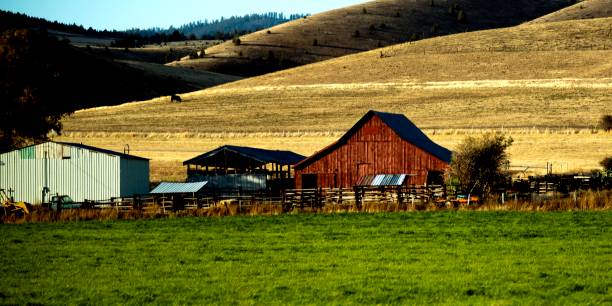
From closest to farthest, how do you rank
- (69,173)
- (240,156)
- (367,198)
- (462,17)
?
(367,198) < (69,173) < (240,156) < (462,17)

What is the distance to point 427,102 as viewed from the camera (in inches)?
3637

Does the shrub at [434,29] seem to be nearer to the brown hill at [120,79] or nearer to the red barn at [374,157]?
the brown hill at [120,79]

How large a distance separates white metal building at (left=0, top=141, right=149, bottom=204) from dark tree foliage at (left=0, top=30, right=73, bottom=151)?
8.34m

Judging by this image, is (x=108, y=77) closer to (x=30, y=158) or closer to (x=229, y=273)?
(x=30, y=158)

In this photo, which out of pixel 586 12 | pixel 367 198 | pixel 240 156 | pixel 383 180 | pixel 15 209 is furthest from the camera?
pixel 586 12

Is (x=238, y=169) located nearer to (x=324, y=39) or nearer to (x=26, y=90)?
(x=26, y=90)

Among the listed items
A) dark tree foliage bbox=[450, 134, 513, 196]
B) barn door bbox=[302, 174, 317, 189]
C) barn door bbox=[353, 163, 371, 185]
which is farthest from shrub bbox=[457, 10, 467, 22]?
dark tree foliage bbox=[450, 134, 513, 196]

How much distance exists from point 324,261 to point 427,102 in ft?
233

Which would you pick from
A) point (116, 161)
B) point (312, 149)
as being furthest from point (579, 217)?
point (312, 149)

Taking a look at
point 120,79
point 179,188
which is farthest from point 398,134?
point 120,79

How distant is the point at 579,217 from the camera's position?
30984 mm

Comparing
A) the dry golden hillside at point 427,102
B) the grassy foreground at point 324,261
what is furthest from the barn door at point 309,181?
the grassy foreground at point 324,261

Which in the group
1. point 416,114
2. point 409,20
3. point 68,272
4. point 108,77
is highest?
point 409,20

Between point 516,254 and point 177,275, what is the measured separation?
296 inches
